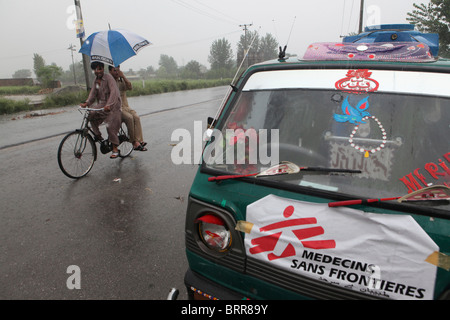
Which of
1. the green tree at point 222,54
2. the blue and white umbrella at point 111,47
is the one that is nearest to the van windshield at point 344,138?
the blue and white umbrella at point 111,47

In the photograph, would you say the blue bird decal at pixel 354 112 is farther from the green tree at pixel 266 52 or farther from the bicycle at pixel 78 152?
the bicycle at pixel 78 152

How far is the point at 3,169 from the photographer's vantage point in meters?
5.31

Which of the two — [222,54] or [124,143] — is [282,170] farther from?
[222,54]

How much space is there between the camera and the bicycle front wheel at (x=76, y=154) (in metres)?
4.71

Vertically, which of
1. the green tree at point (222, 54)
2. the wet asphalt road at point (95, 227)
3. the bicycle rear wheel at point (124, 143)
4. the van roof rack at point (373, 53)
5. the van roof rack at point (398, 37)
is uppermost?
the green tree at point (222, 54)

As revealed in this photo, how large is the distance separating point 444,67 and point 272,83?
41.1 inches

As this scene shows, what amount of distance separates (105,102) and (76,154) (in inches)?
43.4

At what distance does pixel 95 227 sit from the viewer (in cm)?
345

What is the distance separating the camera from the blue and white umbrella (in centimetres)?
515

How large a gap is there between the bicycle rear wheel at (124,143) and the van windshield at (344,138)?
4201 millimetres

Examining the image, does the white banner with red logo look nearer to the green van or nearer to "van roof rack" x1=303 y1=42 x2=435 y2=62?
the green van

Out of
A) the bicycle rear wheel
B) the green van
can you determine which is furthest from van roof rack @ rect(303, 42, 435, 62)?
the bicycle rear wheel

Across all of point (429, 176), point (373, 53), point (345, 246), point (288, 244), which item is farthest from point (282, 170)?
point (373, 53)
